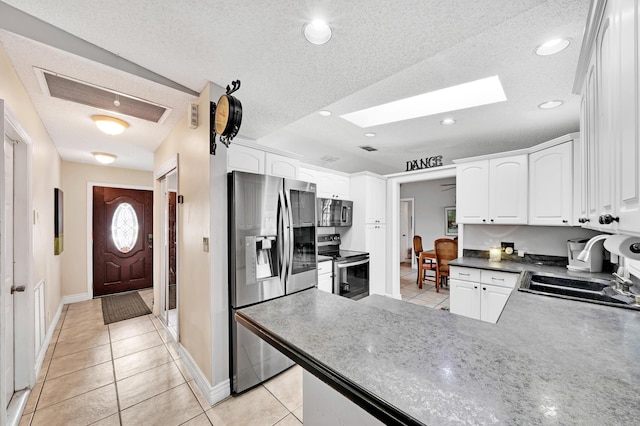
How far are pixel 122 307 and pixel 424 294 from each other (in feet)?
17.6

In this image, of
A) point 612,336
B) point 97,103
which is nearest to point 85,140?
point 97,103

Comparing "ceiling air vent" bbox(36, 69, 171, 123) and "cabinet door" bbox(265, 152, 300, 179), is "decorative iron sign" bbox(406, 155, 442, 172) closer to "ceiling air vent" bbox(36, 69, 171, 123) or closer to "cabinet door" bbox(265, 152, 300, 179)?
"cabinet door" bbox(265, 152, 300, 179)

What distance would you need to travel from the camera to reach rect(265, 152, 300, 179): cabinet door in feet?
8.96

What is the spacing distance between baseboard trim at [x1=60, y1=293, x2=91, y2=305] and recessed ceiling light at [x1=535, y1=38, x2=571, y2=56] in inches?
268

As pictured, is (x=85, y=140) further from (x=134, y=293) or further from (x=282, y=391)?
(x=282, y=391)

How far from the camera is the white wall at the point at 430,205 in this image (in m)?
6.97

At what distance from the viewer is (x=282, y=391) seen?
7.32 ft

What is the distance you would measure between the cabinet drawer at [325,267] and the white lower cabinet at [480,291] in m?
1.52

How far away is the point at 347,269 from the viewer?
3.60 meters

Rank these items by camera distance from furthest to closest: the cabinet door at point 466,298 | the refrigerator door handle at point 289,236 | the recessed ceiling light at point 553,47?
the cabinet door at point 466,298, the refrigerator door handle at point 289,236, the recessed ceiling light at point 553,47

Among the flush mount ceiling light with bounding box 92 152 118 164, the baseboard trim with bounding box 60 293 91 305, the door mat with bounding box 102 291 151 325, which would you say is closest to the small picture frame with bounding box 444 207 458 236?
the door mat with bounding box 102 291 151 325

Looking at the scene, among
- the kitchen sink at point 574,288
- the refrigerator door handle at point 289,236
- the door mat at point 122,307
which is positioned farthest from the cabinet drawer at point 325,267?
the door mat at point 122,307

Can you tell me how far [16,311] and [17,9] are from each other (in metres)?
2.23

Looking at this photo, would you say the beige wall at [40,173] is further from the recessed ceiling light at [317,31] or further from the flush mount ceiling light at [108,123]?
the recessed ceiling light at [317,31]
